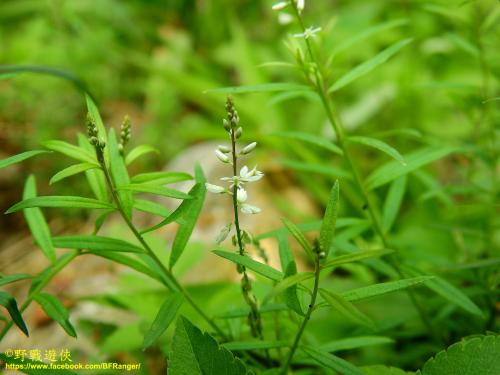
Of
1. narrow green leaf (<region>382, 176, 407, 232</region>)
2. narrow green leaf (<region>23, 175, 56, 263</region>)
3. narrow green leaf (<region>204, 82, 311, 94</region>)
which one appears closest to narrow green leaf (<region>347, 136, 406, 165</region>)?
narrow green leaf (<region>204, 82, 311, 94</region>)

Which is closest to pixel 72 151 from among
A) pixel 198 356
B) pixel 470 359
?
pixel 198 356

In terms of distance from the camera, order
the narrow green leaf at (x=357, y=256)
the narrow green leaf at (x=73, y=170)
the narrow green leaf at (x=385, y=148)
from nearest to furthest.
Result: 1. the narrow green leaf at (x=357, y=256)
2. the narrow green leaf at (x=73, y=170)
3. the narrow green leaf at (x=385, y=148)

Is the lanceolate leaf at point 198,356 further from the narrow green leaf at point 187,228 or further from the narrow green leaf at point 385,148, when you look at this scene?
the narrow green leaf at point 385,148

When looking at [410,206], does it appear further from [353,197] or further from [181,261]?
[181,261]

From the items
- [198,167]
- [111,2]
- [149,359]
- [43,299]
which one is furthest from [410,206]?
[111,2]

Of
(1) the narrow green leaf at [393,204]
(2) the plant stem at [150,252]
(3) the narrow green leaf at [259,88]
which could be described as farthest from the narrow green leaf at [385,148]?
(2) the plant stem at [150,252]

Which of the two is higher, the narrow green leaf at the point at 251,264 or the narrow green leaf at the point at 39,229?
the narrow green leaf at the point at 39,229

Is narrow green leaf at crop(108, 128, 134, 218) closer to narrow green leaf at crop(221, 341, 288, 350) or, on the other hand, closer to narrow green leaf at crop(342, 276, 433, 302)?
narrow green leaf at crop(221, 341, 288, 350)
